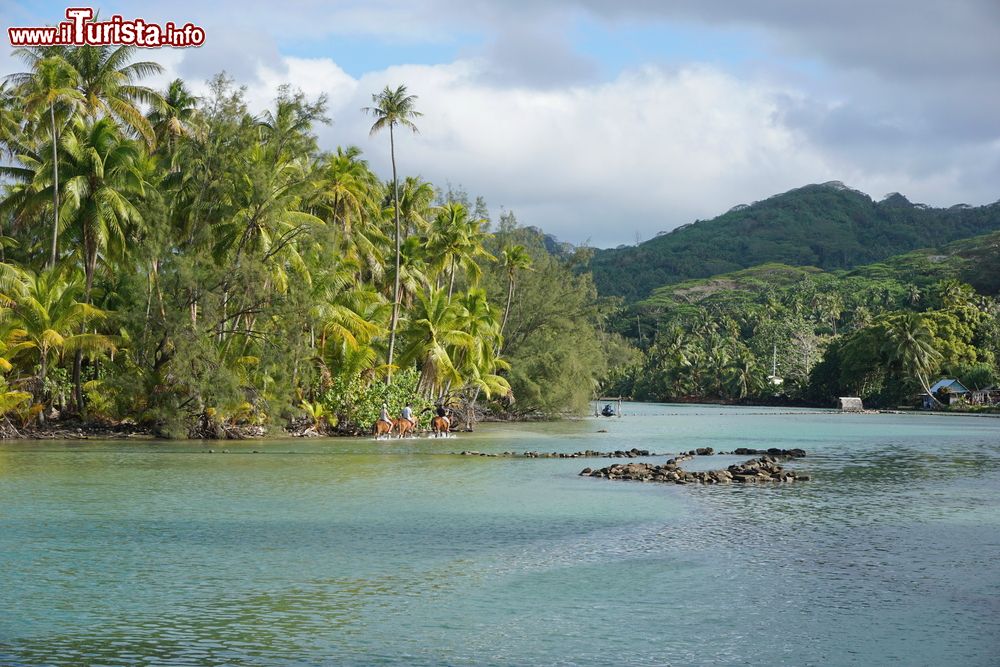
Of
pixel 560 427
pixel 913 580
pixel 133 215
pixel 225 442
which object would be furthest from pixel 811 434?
pixel 913 580

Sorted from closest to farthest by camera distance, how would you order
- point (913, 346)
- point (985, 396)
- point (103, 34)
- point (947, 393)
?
1. point (103, 34)
2. point (985, 396)
3. point (947, 393)
4. point (913, 346)

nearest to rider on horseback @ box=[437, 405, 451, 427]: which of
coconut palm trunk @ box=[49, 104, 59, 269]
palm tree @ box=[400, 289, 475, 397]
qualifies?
palm tree @ box=[400, 289, 475, 397]

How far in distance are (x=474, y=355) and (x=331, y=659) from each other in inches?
1524

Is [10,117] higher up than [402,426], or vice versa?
[10,117]

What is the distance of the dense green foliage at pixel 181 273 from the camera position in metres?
36.3

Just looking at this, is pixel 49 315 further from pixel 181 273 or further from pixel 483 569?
pixel 483 569

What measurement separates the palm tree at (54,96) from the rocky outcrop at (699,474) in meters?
22.5

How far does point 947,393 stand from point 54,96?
85.8 meters

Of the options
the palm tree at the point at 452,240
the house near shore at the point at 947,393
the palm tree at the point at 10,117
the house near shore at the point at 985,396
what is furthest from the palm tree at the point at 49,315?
the house near shore at the point at 947,393

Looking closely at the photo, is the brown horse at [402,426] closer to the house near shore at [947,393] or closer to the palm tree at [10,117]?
the palm tree at [10,117]

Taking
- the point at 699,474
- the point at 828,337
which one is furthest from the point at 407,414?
the point at 828,337

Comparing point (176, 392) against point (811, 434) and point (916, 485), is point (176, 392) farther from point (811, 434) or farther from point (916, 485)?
point (811, 434)

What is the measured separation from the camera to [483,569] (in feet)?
45.0

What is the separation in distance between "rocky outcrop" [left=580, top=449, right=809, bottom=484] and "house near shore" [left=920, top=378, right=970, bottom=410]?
75.2 meters
